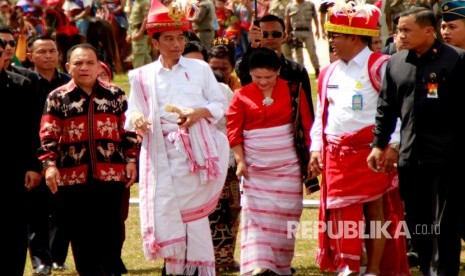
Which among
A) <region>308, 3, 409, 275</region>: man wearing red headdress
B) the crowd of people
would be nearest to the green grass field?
the crowd of people

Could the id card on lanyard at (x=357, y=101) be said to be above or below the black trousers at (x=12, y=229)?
above

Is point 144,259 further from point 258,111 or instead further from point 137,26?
point 137,26

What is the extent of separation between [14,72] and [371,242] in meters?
2.94

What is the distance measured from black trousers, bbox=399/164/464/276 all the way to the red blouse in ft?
4.13

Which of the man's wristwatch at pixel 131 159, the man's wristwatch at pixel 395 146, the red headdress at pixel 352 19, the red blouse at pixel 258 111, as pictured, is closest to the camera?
the man's wristwatch at pixel 395 146

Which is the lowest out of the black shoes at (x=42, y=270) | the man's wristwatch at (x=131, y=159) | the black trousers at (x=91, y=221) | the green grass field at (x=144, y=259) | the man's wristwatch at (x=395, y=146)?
the green grass field at (x=144, y=259)

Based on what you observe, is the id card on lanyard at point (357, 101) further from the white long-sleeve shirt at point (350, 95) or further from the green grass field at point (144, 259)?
the green grass field at point (144, 259)

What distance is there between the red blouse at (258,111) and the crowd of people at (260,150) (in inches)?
0.4

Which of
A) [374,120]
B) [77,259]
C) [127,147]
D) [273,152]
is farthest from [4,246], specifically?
[374,120]

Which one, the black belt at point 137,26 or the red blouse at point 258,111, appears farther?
the black belt at point 137,26

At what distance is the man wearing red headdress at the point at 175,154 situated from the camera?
8742mm

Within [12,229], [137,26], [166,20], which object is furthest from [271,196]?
[137,26]

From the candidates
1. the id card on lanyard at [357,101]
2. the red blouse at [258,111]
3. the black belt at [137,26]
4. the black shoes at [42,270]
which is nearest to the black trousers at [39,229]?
the black shoes at [42,270]

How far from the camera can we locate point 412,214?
27.6 ft
